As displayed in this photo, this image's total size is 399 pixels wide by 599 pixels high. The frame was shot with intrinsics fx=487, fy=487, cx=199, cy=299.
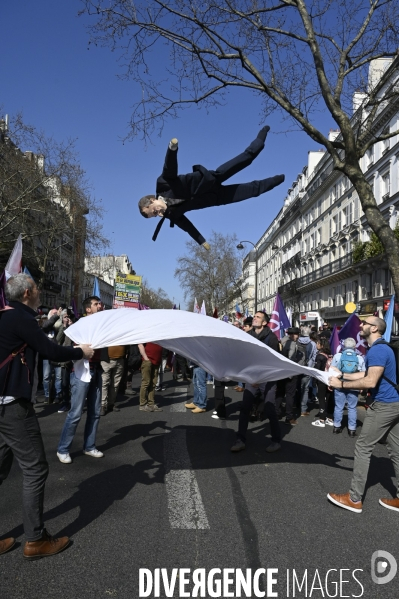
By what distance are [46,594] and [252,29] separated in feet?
31.3

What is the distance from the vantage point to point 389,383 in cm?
532

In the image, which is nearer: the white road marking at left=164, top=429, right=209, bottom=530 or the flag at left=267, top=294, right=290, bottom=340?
the white road marking at left=164, top=429, right=209, bottom=530

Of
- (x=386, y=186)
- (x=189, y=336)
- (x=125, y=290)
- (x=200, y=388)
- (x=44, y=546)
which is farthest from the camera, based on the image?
(x=386, y=186)

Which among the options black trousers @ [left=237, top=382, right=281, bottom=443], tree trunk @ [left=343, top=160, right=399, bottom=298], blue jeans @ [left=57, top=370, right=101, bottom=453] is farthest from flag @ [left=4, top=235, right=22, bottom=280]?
tree trunk @ [left=343, top=160, right=399, bottom=298]

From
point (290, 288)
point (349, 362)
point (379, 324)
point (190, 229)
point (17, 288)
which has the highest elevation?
point (290, 288)

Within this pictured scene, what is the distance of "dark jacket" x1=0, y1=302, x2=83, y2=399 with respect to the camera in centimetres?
382

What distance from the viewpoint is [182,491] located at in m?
5.48

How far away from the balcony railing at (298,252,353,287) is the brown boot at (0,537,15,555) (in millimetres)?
41869

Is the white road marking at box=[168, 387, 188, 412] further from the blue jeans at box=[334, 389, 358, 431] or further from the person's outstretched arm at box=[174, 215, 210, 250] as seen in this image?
the person's outstretched arm at box=[174, 215, 210, 250]

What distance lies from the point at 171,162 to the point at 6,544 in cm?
354

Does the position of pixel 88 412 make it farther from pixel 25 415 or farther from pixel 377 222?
pixel 377 222

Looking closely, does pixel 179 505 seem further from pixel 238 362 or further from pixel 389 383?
pixel 389 383

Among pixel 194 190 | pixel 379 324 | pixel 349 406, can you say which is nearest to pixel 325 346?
pixel 349 406

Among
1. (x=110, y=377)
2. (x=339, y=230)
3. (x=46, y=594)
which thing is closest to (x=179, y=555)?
(x=46, y=594)
